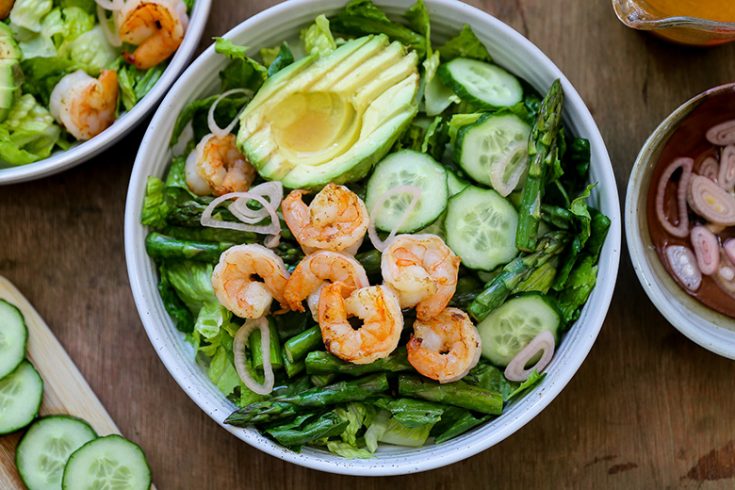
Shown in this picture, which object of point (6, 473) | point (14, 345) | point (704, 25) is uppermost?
point (704, 25)

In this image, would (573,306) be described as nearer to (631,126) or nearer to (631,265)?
(631,265)

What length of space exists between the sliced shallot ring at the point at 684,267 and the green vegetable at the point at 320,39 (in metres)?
1.44

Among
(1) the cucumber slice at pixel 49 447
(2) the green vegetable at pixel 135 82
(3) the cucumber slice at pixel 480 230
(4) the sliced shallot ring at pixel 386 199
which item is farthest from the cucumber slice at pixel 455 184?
(1) the cucumber slice at pixel 49 447

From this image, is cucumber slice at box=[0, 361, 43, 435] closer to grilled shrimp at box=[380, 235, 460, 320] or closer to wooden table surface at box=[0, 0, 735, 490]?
wooden table surface at box=[0, 0, 735, 490]

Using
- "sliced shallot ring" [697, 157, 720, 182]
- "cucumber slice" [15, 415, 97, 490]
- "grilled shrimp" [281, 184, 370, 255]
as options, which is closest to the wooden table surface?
"cucumber slice" [15, 415, 97, 490]

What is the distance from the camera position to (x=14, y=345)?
3129 mm

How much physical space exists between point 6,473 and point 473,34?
241 cm

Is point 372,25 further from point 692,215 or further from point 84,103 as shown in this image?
point 692,215

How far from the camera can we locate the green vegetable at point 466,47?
117 inches

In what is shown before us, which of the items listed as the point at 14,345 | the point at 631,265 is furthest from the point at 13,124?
the point at 631,265

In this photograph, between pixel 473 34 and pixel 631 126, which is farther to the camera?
pixel 631 126

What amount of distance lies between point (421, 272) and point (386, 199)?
1.08 feet

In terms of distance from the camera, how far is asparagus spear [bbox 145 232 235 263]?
A: 292cm

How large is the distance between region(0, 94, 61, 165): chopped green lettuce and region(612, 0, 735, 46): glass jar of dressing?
7.26 feet
